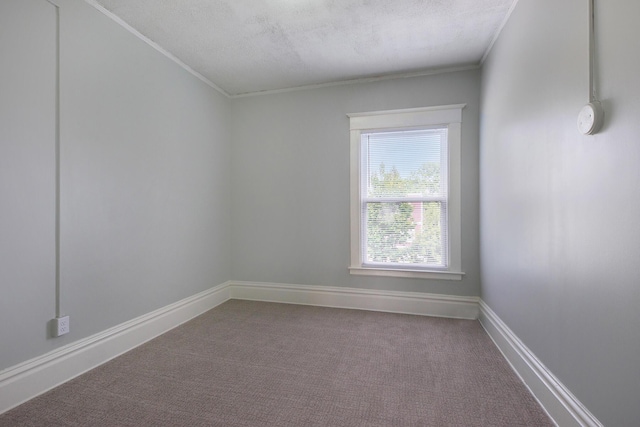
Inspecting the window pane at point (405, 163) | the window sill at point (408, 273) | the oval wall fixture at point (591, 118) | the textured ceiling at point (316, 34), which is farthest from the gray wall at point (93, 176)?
the oval wall fixture at point (591, 118)

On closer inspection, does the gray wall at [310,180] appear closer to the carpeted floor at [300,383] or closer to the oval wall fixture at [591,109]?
the carpeted floor at [300,383]

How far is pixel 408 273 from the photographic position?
10.7 ft

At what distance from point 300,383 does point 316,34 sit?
2717 mm

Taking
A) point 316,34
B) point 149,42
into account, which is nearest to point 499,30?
point 316,34

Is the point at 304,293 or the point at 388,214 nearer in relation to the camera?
the point at 388,214

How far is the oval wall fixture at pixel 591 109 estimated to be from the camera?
123 centimetres

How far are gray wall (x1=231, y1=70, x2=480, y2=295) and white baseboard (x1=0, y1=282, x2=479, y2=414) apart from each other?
4.3 inches

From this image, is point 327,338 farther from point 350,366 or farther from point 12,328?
point 12,328

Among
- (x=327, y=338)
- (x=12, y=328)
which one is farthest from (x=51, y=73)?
(x=327, y=338)

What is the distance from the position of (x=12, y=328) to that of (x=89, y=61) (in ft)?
5.92

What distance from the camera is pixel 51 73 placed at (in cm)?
191

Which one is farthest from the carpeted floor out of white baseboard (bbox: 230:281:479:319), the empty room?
white baseboard (bbox: 230:281:479:319)

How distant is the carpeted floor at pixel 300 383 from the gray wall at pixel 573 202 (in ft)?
1.41

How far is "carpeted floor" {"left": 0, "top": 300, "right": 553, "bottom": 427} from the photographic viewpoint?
162 cm
